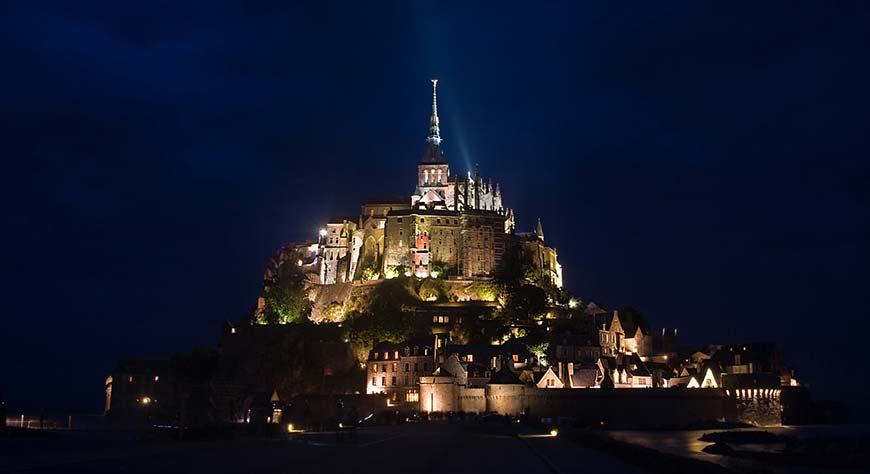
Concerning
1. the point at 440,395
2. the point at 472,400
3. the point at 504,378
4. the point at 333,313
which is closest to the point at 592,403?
the point at 504,378

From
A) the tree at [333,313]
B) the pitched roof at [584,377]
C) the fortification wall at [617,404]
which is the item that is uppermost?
the tree at [333,313]

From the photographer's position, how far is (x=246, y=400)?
245 feet

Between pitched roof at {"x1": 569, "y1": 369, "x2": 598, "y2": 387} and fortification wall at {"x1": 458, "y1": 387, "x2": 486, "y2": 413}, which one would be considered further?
pitched roof at {"x1": 569, "y1": 369, "x2": 598, "y2": 387}

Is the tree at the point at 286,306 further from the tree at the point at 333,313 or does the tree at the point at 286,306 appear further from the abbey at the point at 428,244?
the abbey at the point at 428,244

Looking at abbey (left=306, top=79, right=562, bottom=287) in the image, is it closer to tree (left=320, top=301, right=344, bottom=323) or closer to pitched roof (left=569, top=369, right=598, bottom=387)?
tree (left=320, top=301, right=344, bottom=323)

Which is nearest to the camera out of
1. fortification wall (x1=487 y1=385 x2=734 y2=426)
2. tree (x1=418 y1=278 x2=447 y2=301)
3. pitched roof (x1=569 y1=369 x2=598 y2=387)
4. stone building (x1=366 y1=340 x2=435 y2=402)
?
fortification wall (x1=487 y1=385 x2=734 y2=426)

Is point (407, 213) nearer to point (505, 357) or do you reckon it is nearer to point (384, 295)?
point (384, 295)

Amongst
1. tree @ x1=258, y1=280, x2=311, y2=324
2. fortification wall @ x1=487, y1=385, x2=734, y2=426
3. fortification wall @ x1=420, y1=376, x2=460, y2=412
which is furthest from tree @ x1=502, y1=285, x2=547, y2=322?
tree @ x1=258, y1=280, x2=311, y2=324

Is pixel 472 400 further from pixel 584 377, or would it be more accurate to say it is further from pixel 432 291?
pixel 432 291

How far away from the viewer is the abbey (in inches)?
4515

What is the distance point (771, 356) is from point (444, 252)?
48.5 m

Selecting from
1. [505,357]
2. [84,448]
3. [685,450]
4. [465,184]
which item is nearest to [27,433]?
[84,448]

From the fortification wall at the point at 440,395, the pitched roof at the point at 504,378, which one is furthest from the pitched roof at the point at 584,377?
the fortification wall at the point at 440,395

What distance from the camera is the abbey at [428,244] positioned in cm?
11469
